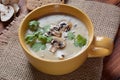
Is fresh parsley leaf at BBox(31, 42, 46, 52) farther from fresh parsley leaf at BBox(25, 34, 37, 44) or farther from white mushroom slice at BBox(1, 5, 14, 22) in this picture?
white mushroom slice at BBox(1, 5, 14, 22)

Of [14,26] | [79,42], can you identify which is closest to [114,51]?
[79,42]

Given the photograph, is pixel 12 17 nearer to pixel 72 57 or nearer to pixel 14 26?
pixel 14 26

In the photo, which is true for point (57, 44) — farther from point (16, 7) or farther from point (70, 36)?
point (16, 7)

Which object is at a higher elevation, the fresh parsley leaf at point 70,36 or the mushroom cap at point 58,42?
the fresh parsley leaf at point 70,36

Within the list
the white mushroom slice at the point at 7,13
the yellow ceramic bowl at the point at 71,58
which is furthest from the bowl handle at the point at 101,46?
→ the white mushroom slice at the point at 7,13

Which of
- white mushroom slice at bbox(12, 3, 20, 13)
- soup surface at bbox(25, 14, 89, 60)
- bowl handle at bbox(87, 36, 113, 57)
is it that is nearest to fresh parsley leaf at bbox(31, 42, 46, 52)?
soup surface at bbox(25, 14, 89, 60)

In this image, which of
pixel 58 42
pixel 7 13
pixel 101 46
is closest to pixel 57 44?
pixel 58 42

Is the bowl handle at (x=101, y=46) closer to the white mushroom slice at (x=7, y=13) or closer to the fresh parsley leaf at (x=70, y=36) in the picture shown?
the fresh parsley leaf at (x=70, y=36)
